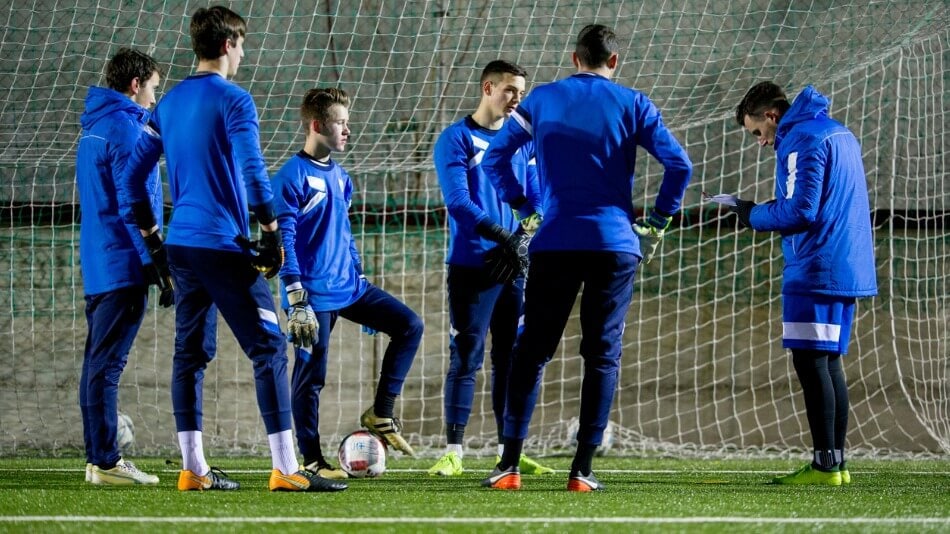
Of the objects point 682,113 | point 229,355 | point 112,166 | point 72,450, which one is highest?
point 682,113

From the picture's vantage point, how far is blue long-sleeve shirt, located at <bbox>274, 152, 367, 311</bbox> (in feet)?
15.2

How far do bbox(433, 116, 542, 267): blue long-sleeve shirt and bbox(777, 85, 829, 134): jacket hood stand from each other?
107cm

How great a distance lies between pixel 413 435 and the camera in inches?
290

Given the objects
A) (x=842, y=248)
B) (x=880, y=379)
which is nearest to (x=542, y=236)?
(x=842, y=248)

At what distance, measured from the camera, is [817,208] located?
4.49 m

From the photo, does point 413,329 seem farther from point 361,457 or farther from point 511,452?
point 511,452

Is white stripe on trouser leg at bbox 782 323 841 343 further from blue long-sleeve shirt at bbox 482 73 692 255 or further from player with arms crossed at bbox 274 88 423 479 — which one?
player with arms crossed at bbox 274 88 423 479

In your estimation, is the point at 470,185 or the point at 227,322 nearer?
the point at 227,322

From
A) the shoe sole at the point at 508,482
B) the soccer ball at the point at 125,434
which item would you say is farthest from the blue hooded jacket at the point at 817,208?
the soccer ball at the point at 125,434

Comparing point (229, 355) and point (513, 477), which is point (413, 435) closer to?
point (229, 355)

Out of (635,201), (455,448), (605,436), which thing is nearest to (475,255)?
(455,448)

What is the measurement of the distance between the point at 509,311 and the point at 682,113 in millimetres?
2392

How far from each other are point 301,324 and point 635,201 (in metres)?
4.11

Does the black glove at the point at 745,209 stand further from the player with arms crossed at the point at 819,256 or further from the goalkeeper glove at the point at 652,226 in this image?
the goalkeeper glove at the point at 652,226
